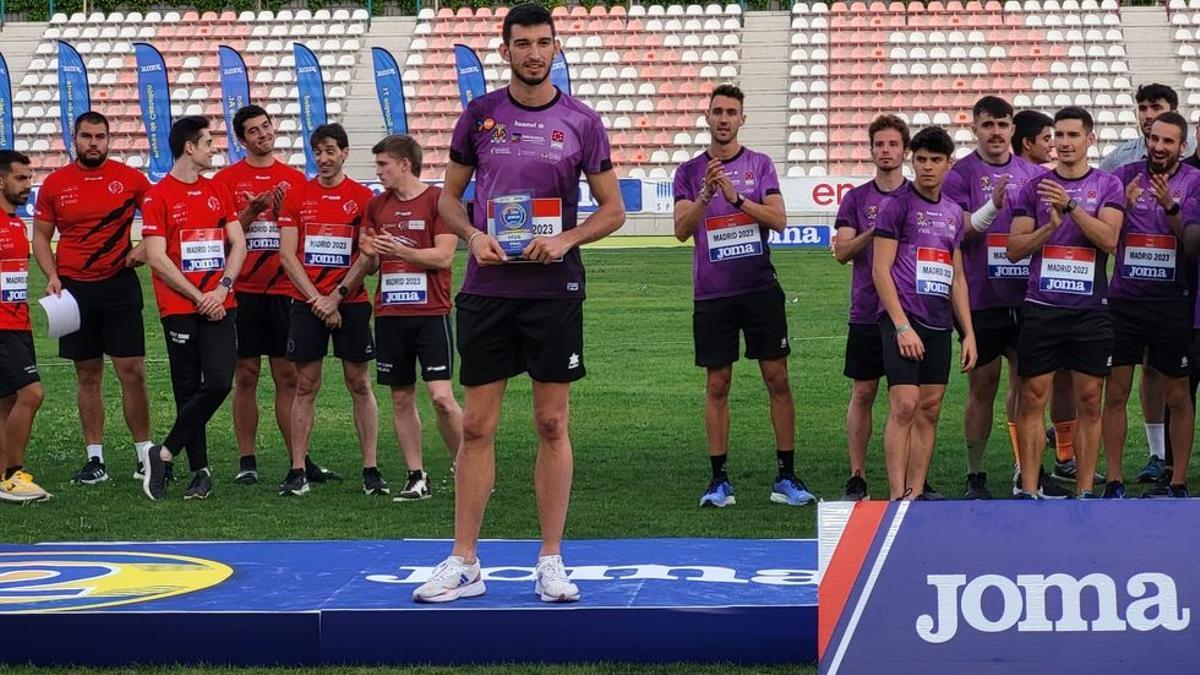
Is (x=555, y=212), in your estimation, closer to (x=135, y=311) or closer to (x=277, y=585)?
(x=277, y=585)

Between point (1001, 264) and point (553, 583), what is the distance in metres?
3.86

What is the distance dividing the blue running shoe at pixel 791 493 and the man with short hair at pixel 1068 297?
3.50 feet

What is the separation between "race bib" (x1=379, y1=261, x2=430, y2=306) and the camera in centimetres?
855

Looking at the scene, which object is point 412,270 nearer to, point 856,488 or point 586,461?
point 586,461

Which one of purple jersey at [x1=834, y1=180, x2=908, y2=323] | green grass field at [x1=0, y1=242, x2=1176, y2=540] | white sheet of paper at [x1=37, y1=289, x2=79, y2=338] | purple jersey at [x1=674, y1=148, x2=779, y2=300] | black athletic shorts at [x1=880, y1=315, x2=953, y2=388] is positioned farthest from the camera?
white sheet of paper at [x1=37, y1=289, x2=79, y2=338]

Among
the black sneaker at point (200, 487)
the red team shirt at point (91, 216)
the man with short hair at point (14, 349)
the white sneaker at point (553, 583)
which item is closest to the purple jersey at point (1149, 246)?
the white sneaker at point (553, 583)

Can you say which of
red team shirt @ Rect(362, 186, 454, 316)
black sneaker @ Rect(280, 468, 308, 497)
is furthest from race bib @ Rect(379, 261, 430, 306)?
black sneaker @ Rect(280, 468, 308, 497)

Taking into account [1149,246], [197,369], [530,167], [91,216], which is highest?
A: [530,167]

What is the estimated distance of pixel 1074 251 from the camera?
791cm

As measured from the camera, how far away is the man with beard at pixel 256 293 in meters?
9.20

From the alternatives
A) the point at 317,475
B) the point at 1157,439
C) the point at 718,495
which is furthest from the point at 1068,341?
the point at 317,475

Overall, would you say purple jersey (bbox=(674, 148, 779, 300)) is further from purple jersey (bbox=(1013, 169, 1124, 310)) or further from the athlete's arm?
the athlete's arm

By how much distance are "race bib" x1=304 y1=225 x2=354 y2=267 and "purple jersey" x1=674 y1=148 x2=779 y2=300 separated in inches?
70.3

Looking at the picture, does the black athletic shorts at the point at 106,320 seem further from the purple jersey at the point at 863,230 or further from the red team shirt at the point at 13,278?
the purple jersey at the point at 863,230
